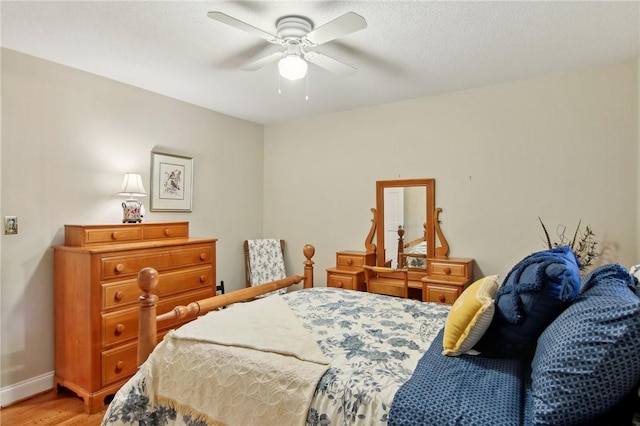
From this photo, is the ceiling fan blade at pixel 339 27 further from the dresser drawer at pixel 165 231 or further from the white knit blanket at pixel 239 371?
the dresser drawer at pixel 165 231

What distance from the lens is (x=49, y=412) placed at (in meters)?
2.47

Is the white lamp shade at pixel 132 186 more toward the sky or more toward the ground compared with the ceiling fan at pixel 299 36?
more toward the ground

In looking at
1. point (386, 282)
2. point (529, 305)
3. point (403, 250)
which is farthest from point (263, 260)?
point (529, 305)

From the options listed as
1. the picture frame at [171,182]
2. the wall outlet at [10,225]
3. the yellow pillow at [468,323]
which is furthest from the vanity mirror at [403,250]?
the wall outlet at [10,225]

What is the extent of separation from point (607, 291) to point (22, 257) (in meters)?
3.39

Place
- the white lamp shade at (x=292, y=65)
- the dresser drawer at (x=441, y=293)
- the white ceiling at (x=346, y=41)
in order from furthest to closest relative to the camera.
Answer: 1. the dresser drawer at (x=441, y=293)
2. the white lamp shade at (x=292, y=65)
3. the white ceiling at (x=346, y=41)

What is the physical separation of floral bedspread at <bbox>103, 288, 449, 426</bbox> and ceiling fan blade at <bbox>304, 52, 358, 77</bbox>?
1.55 m

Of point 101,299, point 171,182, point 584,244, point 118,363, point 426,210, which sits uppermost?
point 171,182

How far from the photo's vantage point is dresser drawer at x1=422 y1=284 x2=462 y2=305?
10.3 feet

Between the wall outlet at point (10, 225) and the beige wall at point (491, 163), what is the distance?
2.65 meters

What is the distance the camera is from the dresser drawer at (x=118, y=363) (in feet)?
8.27

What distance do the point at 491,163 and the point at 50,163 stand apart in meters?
3.65

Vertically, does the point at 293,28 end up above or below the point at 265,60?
above

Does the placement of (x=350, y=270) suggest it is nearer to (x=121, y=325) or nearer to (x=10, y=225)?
(x=121, y=325)
